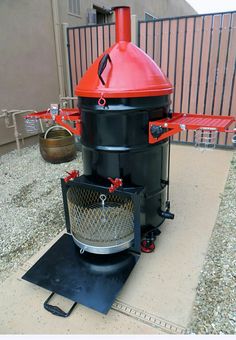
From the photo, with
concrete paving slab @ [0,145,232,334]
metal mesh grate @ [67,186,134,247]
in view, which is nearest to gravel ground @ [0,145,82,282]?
concrete paving slab @ [0,145,232,334]

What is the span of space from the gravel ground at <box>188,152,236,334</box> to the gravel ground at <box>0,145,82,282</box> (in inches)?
47.2

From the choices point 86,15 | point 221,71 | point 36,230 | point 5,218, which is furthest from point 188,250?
point 86,15

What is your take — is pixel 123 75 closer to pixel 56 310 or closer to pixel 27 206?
pixel 56 310

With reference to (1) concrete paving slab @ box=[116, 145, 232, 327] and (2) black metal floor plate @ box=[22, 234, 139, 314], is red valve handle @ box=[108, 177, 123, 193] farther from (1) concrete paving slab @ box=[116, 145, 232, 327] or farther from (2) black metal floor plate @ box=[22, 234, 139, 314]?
(1) concrete paving slab @ box=[116, 145, 232, 327]

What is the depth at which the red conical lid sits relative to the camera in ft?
4.89

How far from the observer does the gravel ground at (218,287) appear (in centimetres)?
136

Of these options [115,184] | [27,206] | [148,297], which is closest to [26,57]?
[27,206]

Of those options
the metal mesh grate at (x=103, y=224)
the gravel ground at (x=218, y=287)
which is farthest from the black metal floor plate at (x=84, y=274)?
the gravel ground at (x=218, y=287)

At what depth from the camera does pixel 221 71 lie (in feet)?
13.1

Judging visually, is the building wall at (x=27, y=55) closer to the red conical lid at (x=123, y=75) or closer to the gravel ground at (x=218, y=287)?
the red conical lid at (x=123, y=75)

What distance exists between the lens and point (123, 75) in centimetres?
152

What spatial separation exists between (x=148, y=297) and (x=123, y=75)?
1313 millimetres
